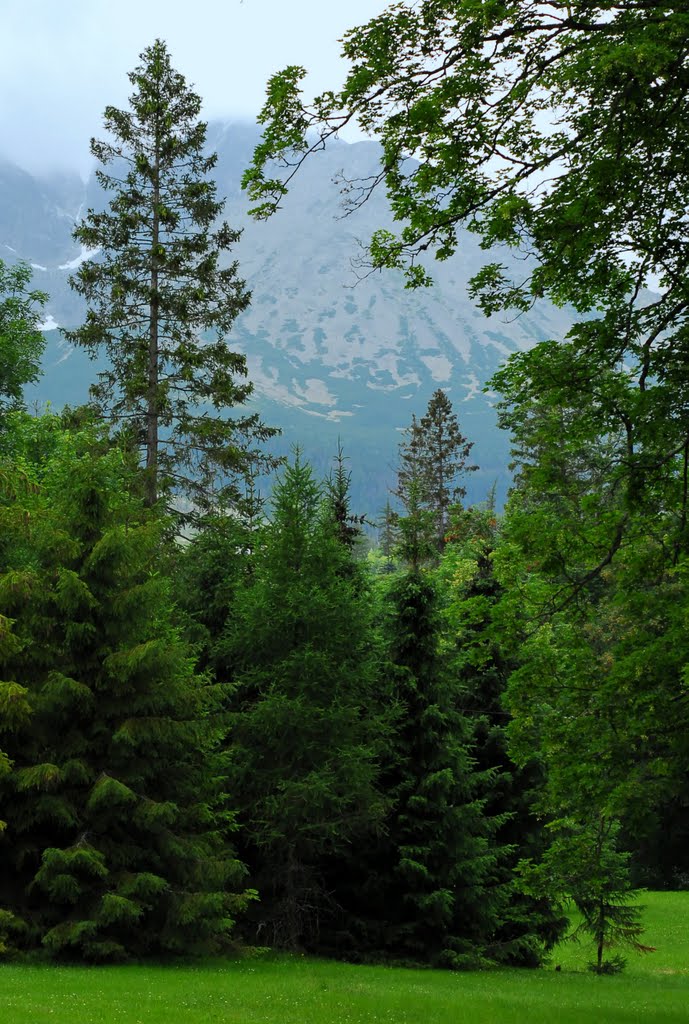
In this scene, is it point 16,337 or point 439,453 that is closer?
point 16,337

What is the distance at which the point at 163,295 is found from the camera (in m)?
29.4

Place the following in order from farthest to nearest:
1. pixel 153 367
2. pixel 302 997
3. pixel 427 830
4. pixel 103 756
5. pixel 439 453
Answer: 1. pixel 439 453
2. pixel 153 367
3. pixel 427 830
4. pixel 103 756
5. pixel 302 997

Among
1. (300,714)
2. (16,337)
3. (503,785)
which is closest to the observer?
(300,714)

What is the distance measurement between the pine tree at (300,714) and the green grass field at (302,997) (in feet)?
6.52

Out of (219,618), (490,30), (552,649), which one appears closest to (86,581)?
(219,618)

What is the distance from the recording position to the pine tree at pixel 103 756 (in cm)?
1602

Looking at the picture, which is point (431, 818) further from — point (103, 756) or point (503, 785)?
point (103, 756)

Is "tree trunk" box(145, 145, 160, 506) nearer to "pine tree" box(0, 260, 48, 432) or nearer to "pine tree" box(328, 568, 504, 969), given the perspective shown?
"pine tree" box(0, 260, 48, 432)

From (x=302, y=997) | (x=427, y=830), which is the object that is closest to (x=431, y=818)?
(x=427, y=830)

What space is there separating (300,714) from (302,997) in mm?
6008

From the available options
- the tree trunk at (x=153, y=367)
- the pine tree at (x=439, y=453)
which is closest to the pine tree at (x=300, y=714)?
the tree trunk at (x=153, y=367)

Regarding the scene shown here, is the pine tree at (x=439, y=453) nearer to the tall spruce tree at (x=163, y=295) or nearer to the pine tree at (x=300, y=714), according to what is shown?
the tall spruce tree at (x=163, y=295)

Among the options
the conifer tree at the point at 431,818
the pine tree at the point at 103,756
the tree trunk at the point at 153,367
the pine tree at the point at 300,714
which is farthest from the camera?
the tree trunk at the point at 153,367

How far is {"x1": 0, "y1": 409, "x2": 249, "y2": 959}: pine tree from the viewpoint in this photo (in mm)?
16016
